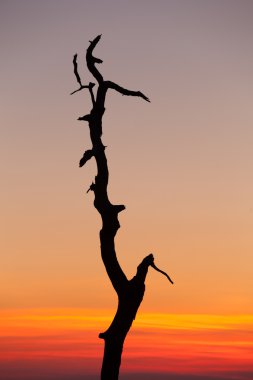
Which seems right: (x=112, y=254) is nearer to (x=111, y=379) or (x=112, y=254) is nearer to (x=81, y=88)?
(x=111, y=379)

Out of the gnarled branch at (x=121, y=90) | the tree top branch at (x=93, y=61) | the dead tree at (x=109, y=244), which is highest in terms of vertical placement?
the tree top branch at (x=93, y=61)

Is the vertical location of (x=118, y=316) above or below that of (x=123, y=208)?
below

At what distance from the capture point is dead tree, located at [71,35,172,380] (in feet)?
61.5

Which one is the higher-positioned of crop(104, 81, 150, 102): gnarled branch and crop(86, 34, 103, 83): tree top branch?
crop(86, 34, 103, 83): tree top branch

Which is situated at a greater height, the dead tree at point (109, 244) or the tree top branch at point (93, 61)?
the tree top branch at point (93, 61)

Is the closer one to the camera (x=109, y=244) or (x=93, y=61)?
(x=109, y=244)

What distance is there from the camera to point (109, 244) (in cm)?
1934

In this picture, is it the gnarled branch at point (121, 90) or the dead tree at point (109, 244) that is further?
the gnarled branch at point (121, 90)

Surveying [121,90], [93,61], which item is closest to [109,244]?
[121,90]

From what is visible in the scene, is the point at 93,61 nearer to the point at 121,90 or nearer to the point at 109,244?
the point at 121,90

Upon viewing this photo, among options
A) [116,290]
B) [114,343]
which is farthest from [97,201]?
[114,343]

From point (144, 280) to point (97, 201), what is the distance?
99.1 inches

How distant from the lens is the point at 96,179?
19.8 m

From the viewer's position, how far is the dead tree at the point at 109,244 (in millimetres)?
18734
